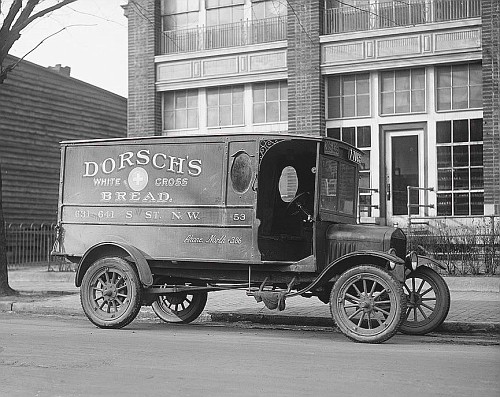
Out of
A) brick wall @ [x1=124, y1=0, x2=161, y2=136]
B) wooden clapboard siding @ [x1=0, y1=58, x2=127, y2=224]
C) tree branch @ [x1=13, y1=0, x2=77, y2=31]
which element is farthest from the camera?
wooden clapboard siding @ [x1=0, y1=58, x2=127, y2=224]

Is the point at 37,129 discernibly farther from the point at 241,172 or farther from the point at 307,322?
the point at 241,172

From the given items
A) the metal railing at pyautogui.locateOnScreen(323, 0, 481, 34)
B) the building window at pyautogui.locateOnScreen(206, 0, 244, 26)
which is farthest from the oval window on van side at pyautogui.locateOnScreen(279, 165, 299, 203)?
the building window at pyautogui.locateOnScreen(206, 0, 244, 26)

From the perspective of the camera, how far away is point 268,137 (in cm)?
1000

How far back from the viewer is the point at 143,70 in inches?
803

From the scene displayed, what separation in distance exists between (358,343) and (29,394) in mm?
4068

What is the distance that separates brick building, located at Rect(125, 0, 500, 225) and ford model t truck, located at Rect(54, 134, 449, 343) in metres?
7.00

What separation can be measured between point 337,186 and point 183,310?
9.46 feet

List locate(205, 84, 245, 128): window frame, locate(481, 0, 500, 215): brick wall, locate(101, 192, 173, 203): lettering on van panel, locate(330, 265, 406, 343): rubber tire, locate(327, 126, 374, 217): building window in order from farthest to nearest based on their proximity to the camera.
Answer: locate(205, 84, 245, 128): window frame → locate(327, 126, 374, 217): building window → locate(481, 0, 500, 215): brick wall → locate(101, 192, 173, 203): lettering on van panel → locate(330, 265, 406, 343): rubber tire

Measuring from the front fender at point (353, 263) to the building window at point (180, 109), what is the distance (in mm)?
10867

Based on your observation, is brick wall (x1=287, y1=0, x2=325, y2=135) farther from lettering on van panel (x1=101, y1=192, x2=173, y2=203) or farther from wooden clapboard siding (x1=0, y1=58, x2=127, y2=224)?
wooden clapboard siding (x1=0, y1=58, x2=127, y2=224)

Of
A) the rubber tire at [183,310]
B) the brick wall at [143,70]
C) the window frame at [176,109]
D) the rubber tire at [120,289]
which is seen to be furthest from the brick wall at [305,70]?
the rubber tire at [120,289]

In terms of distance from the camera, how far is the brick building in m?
17.3

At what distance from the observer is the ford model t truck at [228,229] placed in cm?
993

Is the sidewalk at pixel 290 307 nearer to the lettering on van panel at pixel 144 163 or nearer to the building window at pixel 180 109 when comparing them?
the lettering on van panel at pixel 144 163
